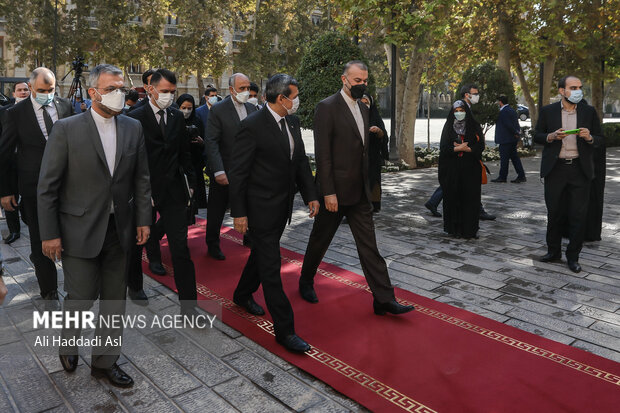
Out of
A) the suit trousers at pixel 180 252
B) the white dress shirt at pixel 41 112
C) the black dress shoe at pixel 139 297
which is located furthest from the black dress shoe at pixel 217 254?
the white dress shirt at pixel 41 112

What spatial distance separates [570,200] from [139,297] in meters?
4.54

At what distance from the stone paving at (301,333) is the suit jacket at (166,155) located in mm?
1025

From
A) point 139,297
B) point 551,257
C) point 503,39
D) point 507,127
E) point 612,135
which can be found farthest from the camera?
point 612,135

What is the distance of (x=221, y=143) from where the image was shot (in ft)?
20.7

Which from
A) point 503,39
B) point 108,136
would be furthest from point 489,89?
point 108,136

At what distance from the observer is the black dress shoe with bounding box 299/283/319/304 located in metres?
5.02

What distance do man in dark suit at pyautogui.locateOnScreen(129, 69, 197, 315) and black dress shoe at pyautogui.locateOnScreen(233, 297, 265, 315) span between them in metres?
0.41

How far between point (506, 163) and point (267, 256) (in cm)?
1013

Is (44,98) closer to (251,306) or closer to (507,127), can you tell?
(251,306)

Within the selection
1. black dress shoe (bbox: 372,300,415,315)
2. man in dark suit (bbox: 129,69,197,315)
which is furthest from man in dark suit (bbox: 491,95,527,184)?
man in dark suit (bbox: 129,69,197,315)

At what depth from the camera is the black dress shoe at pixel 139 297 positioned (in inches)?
195

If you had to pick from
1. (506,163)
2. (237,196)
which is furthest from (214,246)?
(506,163)

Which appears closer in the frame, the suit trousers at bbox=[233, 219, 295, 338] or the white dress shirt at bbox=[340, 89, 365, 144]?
the suit trousers at bbox=[233, 219, 295, 338]

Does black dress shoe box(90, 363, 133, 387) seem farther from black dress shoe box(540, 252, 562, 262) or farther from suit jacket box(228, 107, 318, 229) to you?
black dress shoe box(540, 252, 562, 262)
